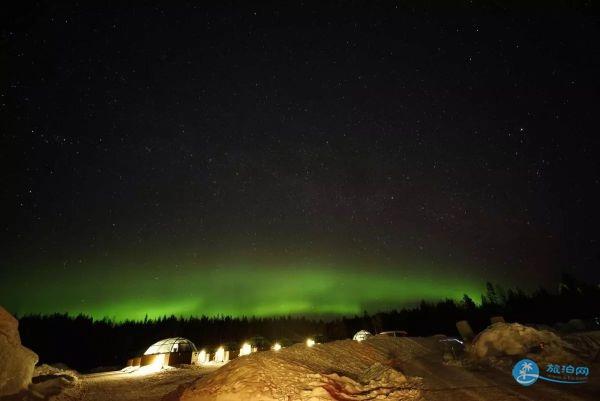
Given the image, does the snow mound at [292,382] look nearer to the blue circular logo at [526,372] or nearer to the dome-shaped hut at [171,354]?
the blue circular logo at [526,372]

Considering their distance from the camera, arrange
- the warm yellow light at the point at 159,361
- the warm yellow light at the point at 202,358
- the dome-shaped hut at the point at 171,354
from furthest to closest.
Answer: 1. the warm yellow light at the point at 202,358
2. the dome-shaped hut at the point at 171,354
3. the warm yellow light at the point at 159,361

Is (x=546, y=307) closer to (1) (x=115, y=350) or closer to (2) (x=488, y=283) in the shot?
(2) (x=488, y=283)

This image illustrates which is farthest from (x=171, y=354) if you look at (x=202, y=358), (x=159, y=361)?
(x=202, y=358)

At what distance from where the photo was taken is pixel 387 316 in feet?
416

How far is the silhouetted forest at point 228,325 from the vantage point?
87.4 m

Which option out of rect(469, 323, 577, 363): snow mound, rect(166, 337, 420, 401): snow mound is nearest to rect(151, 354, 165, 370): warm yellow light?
rect(166, 337, 420, 401): snow mound

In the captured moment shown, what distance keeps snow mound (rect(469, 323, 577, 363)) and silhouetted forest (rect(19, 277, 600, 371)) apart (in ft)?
219

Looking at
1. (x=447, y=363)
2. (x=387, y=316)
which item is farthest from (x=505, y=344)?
(x=387, y=316)

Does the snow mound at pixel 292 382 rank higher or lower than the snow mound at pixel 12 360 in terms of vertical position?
lower

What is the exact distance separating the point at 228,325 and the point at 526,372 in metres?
131

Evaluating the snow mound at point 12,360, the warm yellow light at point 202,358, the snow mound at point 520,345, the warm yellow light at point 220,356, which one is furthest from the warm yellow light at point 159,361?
the snow mound at point 520,345

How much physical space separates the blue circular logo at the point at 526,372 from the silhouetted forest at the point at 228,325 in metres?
69.7

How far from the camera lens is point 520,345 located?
19.1 metres

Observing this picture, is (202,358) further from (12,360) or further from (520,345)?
(520,345)
